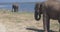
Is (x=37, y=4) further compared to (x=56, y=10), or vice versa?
(x=37, y=4)

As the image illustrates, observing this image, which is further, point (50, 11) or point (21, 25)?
point (21, 25)

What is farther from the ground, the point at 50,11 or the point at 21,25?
the point at 50,11

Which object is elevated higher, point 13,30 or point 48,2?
point 48,2

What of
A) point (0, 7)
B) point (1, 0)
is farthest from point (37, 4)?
point (0, 7)

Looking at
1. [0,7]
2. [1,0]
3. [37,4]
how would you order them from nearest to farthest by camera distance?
1. [37,4]
2. [1,0]
3. [0,7]

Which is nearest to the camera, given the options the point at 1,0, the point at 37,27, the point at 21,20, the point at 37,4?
the point at 37,4

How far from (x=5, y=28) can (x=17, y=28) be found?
34cm

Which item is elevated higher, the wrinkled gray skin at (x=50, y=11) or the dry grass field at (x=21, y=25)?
the wrinkled gray skin at (x=50, y=11)

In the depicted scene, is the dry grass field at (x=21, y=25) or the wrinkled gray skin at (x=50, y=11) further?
the dry grass field at (x=21, y=25)

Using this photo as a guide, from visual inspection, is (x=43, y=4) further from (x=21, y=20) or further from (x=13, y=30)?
(x=21, y=20)

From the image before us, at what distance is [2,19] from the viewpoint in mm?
8672

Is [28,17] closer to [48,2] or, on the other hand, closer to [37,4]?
[37,4]

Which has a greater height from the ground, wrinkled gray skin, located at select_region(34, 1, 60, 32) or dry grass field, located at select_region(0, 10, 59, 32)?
wrinkled gray skin, located at select_region(34, 1, 60, 32)

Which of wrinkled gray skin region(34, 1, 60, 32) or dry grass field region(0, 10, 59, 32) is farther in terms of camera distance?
dry grass field region(0, 10, 59, 32)
